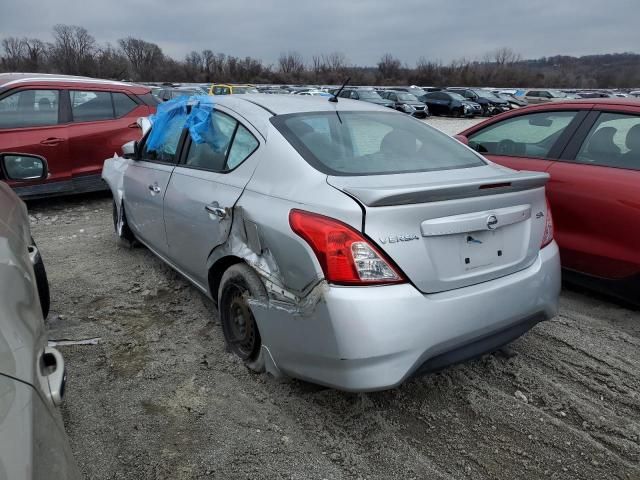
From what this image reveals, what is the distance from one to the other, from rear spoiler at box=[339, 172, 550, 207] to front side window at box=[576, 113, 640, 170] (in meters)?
1.47

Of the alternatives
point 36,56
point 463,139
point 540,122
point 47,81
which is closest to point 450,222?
point 463,139

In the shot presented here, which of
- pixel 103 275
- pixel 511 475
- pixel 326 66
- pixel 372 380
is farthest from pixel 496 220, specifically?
pixel 326 66

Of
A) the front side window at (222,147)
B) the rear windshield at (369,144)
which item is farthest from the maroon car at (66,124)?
the rear windshield at (369,144)

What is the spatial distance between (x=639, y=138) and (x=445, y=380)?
2242 mm

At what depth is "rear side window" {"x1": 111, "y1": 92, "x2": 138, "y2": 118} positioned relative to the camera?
7.07 metres

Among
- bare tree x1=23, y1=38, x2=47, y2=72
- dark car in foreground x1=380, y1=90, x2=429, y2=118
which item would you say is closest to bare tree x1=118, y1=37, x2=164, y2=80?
bare tree x1=23, y1=38, x2=47, y2=72

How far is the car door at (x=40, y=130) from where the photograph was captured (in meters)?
6.08

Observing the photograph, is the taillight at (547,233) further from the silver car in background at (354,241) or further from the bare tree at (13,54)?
the bare tree at (13,54)

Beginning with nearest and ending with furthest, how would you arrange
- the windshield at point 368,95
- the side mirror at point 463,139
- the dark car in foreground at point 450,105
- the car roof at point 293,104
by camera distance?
the car roof at point 293,104, the side mirror at point 463,139, the windshield at point 368,95, the dark car in foreground at point 450,105

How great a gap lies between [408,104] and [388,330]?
2818 cm

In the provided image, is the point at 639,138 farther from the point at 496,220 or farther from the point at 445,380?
the point at 445,380

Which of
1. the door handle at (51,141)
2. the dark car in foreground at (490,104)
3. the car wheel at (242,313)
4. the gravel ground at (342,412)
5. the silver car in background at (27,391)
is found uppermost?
the dark car in foreground at (490,104)

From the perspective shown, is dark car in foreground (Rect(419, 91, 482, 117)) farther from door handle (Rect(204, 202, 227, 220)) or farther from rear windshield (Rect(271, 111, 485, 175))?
door handle (Rect(204, 202, 227, 220))

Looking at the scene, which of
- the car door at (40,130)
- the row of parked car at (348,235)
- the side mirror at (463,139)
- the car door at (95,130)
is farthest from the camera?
the car door at (95,130)
